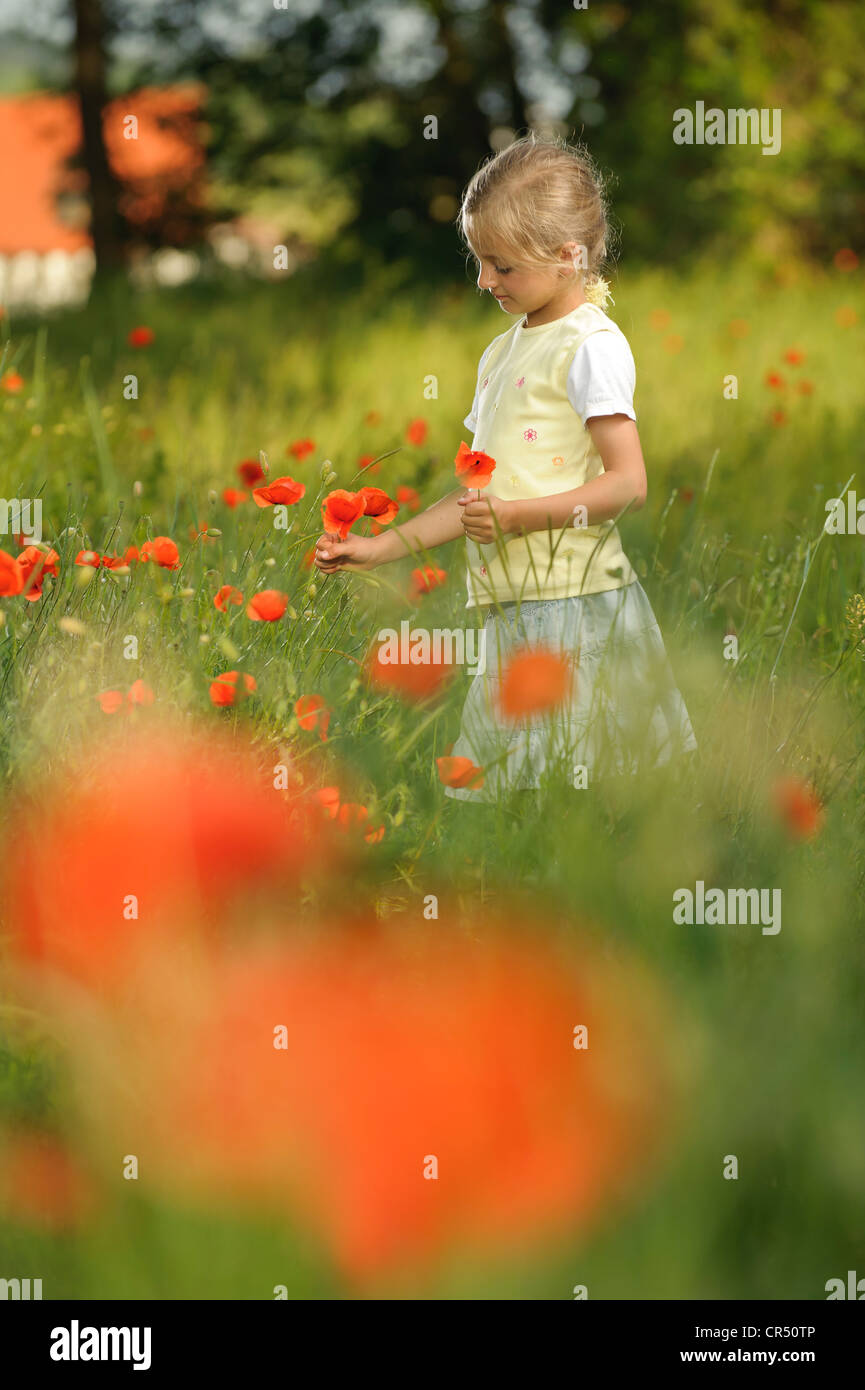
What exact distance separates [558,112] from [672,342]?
8094 mm

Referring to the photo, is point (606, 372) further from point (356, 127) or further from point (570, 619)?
point (356, 127)

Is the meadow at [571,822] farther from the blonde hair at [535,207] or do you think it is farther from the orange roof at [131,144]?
the orange roof at [131,144]

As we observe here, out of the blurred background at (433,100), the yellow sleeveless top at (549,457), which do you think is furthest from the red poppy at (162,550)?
the blurred background at (433,100)

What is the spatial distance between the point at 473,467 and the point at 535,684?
0.37m

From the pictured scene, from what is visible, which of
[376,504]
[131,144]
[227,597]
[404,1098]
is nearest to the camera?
[404,1098]

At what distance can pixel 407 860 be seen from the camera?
2.16 m

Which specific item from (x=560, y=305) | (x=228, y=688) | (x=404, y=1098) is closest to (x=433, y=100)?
(x=560, y=305)

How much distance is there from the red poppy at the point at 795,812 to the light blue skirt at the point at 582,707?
181 mm

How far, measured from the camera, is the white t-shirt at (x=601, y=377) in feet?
7.63

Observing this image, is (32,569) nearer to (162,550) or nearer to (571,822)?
(162,550)

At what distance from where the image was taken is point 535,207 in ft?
7.62

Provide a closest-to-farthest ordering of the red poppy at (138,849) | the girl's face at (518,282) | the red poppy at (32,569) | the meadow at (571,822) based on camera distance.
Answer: the meadow at (571,822), the red poppy at (138,849), the red poppy at (32,569), the girl's face at (518,282)

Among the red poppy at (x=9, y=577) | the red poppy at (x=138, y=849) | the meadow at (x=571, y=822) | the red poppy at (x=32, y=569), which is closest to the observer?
the meadow at (x=571, y=822)

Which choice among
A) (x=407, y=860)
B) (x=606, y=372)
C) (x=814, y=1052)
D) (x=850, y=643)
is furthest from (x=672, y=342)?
(x=814, y=1052)
